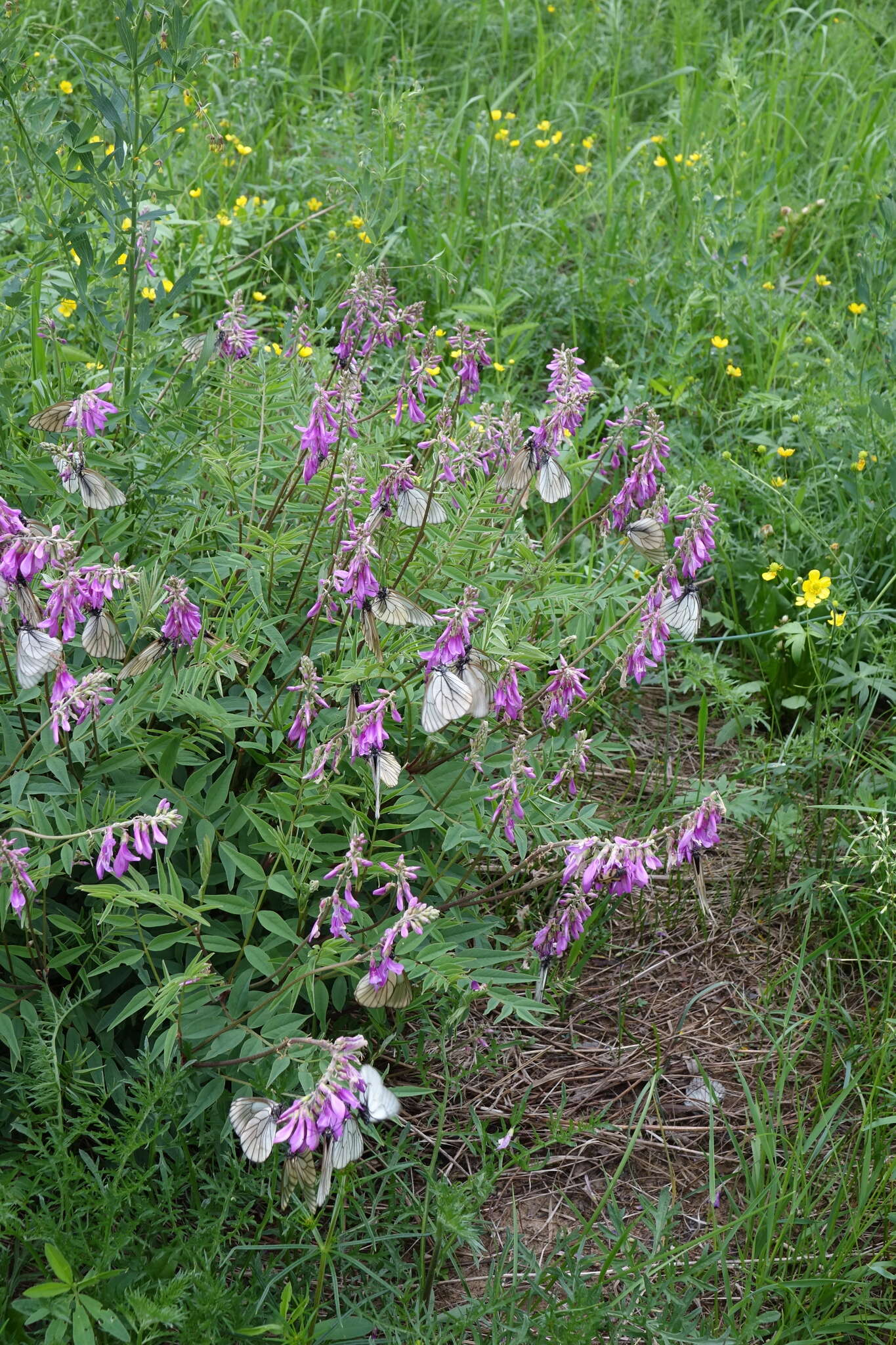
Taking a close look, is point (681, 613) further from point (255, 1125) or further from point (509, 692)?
point (255, 1125)

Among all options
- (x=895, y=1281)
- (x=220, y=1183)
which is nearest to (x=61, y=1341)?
(x=220, y=1183)

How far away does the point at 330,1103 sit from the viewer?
146cm

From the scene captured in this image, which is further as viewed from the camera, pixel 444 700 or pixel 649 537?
pixel 649 537

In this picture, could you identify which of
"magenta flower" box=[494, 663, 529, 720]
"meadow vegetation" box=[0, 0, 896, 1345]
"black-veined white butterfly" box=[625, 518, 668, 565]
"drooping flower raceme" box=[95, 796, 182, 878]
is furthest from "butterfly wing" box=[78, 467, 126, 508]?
"black-veined white butterfly" box=[625, 518, 668, 565]

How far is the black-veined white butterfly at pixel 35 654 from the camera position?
1726mm

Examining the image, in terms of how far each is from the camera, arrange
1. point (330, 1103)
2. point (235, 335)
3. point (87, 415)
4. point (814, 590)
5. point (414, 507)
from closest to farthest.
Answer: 1. point (330, 1103)
2. point (87, 415)
3. point (414, 507)
4. point (235, 335)
5. point (814, 590)

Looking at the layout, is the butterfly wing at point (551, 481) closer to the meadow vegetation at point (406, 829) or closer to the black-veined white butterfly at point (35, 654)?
the meadow vegetation at point (406, 829)

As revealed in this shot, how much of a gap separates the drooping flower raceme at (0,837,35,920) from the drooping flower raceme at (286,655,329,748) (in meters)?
0.43

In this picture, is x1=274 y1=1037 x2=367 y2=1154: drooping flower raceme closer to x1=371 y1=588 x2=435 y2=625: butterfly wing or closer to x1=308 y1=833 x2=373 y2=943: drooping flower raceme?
x1=308 y1=833 x2=373 y2=943: drooping flower raceme

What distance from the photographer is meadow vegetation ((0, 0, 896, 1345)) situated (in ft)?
5.96

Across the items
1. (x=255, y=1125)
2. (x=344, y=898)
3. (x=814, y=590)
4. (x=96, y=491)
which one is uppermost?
(x=96, y=491)

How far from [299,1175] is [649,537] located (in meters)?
1.15

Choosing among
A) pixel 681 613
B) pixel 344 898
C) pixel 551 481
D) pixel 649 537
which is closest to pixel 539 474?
pixel 551 481

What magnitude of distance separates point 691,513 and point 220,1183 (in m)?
1.29
